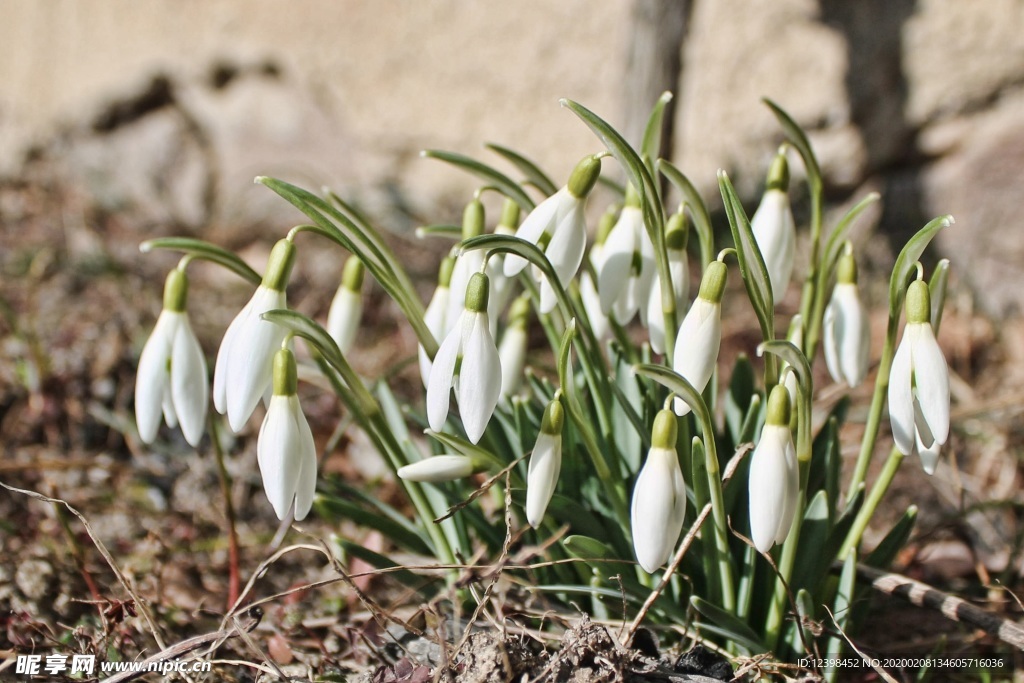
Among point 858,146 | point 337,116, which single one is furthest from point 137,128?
point 858,146

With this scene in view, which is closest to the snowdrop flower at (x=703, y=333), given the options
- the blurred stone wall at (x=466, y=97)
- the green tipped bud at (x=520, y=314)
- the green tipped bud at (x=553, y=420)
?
the green tipped bud at (x=553, y=420)

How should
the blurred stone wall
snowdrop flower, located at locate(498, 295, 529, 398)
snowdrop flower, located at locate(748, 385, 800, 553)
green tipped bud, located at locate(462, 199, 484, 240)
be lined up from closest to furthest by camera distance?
snowdrop flower, located at locate(748, 385, 800, 553) < green tipped bud, located at locate(462, 199, 484, 240) < snowdrop flower, located at locate(498, 295, 529, 398) < the blurred stone wall

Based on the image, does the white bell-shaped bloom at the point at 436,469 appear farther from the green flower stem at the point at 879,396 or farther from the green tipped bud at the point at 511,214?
the green flower stem at the point at 879,396

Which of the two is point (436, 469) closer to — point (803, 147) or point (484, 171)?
point (484, 171)

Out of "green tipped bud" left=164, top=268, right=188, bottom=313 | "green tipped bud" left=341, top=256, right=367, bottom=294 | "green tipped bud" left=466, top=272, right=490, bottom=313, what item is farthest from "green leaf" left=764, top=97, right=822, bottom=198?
"green tipped bud" left=164, top=268, right=188, bottom=313

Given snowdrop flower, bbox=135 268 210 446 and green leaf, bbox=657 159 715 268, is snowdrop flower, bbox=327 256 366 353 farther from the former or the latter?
green leaf, bbox=657 159 715 268

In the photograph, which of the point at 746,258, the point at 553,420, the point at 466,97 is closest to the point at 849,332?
the point at 746,258
